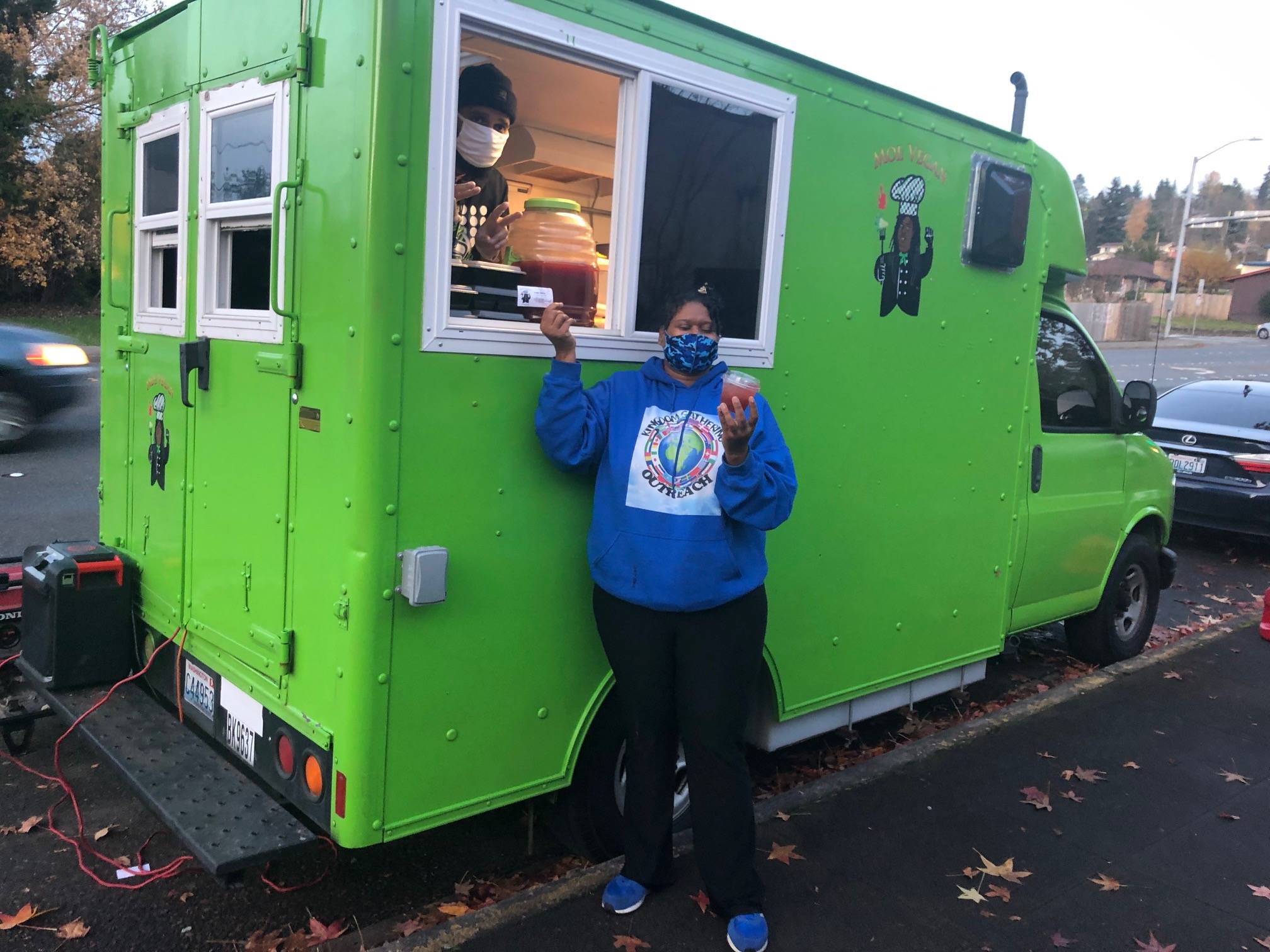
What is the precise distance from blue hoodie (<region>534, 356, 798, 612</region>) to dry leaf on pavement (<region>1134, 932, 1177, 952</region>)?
1.67m

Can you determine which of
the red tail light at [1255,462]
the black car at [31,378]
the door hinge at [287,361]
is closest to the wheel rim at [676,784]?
the door hinge at [287,361]

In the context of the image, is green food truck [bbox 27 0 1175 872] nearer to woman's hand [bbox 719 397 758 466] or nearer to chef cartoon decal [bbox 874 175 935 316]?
chef cartoon decal [bbox 874 175 935 316]

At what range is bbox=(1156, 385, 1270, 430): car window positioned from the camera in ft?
31.8

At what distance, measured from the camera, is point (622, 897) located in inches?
120

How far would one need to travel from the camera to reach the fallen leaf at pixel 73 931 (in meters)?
3.01

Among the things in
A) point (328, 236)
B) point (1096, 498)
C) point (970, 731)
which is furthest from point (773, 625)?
point (1096, 498)

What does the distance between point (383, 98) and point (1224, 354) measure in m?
43.5

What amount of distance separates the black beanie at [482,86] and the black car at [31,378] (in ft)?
26.6

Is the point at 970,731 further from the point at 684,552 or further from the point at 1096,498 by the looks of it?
the point at 684,552

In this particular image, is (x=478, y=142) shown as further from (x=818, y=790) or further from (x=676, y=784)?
(x=818, y=790)

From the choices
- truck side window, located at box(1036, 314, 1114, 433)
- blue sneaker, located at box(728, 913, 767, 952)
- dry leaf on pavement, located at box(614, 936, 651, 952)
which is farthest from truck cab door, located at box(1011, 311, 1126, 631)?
dry leaf on pavement, located at box(614, 936, 651, 952)

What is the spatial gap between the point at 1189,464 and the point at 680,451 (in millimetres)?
8426

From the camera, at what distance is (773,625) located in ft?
11.8

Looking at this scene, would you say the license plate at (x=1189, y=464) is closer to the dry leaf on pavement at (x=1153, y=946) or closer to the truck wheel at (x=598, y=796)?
the dry leaf on pavement at (x=1153, y=946)
